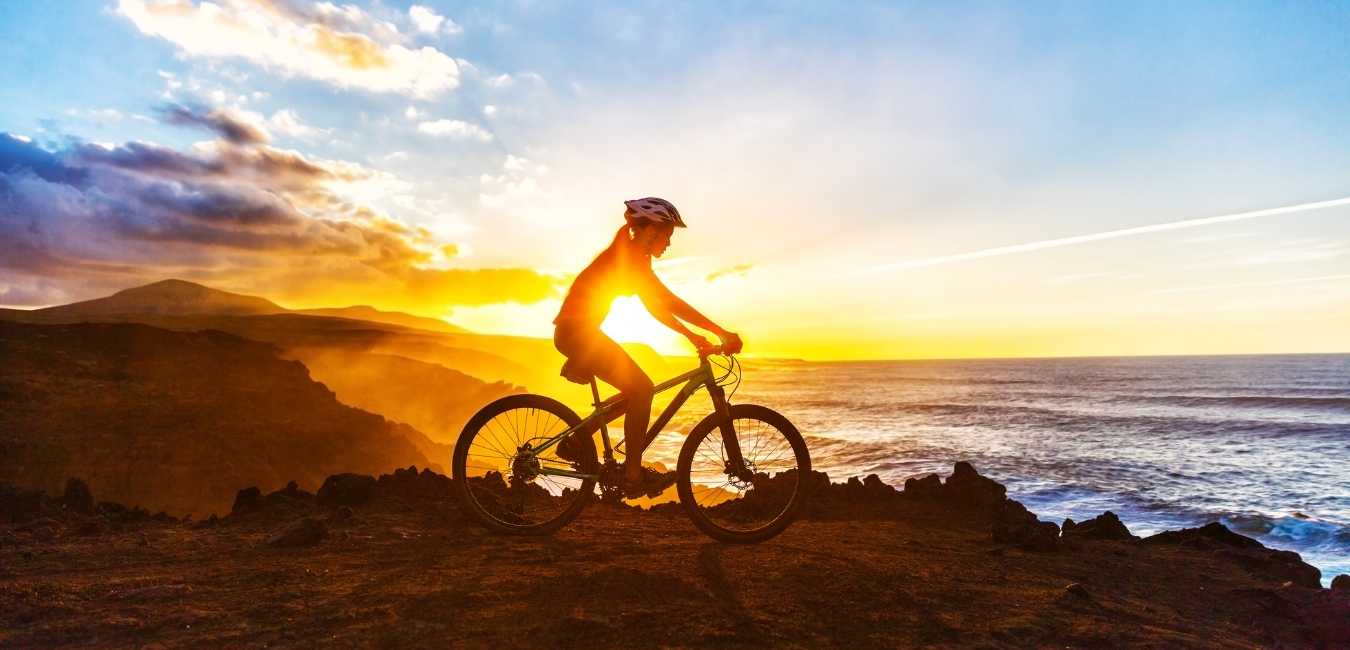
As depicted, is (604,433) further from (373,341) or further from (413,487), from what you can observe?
(373,341)

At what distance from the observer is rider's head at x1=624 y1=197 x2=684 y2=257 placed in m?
5.19

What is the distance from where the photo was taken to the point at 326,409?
73.0 ft

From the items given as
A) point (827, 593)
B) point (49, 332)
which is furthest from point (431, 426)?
point (827, 593)

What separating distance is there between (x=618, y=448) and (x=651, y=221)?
1.93 meters

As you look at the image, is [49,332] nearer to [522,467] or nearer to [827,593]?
[522,467]

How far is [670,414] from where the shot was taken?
5395mm

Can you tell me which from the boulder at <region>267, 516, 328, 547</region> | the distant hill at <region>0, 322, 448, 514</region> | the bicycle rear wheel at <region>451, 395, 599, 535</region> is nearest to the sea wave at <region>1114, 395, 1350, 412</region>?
the distant hill at <region>0, 322, 448, 514</region>

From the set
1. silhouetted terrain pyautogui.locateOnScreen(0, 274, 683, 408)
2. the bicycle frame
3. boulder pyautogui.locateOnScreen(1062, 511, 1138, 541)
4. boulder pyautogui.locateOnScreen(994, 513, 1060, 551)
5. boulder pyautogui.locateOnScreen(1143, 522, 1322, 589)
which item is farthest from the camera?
silhouetted terrain pyautogui.locateOnScreen(0, 274, 683, 408)

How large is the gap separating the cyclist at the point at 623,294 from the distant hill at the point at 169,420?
14.5m

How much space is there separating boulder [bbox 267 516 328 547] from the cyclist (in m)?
2.41

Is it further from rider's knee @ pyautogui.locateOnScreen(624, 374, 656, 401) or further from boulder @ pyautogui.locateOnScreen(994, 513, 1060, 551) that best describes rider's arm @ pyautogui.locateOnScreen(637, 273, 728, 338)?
boulder @ pyautogui.locateOnScreen(994, 513, 1060, 551)

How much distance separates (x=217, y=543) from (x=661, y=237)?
170 inches

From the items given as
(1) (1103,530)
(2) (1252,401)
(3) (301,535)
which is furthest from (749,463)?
(2) (1252,401)

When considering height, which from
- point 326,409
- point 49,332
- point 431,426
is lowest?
point 431,426
